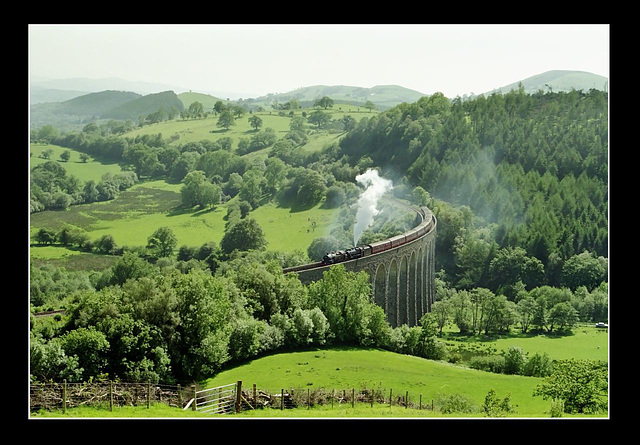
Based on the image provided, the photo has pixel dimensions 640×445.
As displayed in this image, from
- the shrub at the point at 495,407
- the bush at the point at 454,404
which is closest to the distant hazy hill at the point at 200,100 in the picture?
the bush at the point at 454,404

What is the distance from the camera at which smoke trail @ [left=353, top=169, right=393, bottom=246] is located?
65.2 meters

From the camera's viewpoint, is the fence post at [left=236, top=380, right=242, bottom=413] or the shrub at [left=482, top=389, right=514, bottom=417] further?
the shrub at [left=482, top=389, right=514, bottom=417]

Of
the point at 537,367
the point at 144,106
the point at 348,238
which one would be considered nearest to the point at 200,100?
the point at 144,106

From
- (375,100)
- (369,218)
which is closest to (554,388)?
(369,218)

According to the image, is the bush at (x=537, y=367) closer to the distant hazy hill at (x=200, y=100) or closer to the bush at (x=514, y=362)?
the bush at (x=514, y=362)

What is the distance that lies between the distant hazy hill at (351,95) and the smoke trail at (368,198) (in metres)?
25.9

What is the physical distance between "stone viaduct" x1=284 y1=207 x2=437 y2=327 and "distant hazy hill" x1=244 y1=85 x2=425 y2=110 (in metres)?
59.2

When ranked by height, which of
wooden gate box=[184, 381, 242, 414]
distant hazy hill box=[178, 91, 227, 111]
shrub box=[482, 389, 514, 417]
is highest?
distant hazy hill box=[178, 91, 227, 111]

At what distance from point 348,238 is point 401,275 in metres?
17.9

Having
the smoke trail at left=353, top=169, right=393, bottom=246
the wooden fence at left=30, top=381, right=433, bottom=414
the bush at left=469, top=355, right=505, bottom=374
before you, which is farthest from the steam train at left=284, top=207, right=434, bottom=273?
the wooden fence at left=30, top=381, right=433, bottom=414

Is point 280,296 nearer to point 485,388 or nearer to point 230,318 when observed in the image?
point 230,318

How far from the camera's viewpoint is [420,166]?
275 feet

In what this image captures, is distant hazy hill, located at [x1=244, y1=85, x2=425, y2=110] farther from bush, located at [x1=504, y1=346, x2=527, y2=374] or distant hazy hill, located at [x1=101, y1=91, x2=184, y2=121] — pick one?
bush, located at [x1=504, y1=346, x2=527, y2=374]

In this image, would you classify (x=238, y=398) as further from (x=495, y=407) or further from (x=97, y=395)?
(x=495, y=407)
